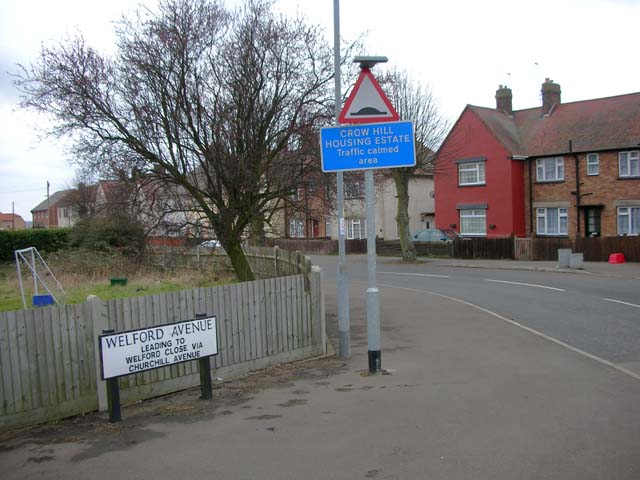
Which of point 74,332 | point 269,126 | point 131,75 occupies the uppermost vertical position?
point 131,75

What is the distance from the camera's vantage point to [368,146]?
328 inches

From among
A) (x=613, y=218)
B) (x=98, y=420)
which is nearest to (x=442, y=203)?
(x=613, y=218)

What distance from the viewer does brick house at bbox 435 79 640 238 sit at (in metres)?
33.7

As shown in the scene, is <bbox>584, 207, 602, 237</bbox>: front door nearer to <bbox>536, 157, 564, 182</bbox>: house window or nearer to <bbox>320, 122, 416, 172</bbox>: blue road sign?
<bbox>536, 157, 564, 182</bbox>: house window

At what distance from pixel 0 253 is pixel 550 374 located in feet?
111

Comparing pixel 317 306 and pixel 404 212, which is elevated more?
pixel 404 212

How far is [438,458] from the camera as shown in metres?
5.32

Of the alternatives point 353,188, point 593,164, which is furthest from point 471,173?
point 353,188

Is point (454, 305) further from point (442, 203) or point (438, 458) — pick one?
point (442, 203)

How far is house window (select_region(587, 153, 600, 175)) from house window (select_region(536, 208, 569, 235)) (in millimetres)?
2558

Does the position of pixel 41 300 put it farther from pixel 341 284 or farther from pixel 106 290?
pixel 341 284

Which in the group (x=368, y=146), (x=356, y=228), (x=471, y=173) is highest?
(x=471, y=173)

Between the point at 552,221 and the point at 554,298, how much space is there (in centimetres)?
2089

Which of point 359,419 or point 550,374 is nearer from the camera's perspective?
point 359,419
